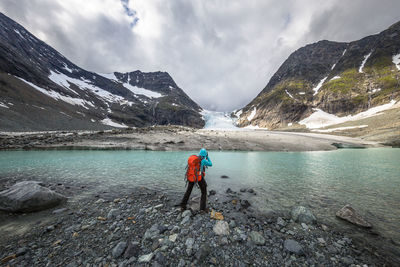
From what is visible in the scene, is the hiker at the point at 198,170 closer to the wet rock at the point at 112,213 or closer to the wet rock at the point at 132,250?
the wet rock at the point at 132,250

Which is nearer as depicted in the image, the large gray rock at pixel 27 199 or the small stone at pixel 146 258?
the small stone at pixel 146 258

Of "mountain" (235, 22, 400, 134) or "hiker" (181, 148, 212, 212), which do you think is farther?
"mountain" (235, 22, 400, 134)

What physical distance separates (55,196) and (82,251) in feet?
14.8

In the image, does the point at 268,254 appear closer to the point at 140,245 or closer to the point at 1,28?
the point at 140,245

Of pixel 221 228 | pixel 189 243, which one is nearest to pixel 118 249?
pixel 189 243

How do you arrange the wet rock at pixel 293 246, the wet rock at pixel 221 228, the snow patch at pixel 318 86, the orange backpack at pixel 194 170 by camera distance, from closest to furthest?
the wet rock at pixel 293 246
the wet rock at pixel 221 228
the orange backpack at pixel 194 170
the snow patch at pixel 318 86

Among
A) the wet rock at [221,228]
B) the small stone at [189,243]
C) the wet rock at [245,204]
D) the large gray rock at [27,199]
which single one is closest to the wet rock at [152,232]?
the small stone at [189,243]

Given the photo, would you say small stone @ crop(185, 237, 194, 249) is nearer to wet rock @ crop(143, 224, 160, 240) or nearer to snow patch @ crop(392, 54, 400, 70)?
wet rock @ crop(143, 224, 160, 240)

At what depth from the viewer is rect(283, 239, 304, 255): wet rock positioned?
4.00m

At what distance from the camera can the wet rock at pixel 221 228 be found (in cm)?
479

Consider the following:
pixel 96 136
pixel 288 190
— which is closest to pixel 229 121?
pixel 96 136

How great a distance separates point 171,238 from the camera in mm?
4484

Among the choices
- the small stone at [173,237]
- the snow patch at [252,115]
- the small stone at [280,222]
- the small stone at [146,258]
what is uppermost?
the snow patch at [252,115]

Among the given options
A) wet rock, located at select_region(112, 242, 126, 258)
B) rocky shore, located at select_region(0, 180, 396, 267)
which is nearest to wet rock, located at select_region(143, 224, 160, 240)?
rocky shore, located at select_region(0, 180, 396, 267)
